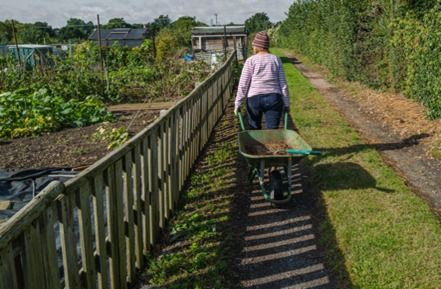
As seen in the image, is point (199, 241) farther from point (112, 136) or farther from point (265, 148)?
point (112, 136)

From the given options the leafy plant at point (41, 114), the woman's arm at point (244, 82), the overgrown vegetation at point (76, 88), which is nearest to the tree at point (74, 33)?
the overgrown vegetation at point (76, 88)

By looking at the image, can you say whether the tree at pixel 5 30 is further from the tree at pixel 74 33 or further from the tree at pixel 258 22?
the tree at pixel 258 22

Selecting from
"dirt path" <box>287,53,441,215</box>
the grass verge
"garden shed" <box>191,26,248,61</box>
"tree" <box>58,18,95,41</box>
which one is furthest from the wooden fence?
"tree" <box>58,18,95,41</box>

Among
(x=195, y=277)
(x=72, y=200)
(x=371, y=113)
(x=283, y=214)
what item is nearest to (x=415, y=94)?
(x=371, y=113)

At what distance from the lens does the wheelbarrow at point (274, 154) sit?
4898 mm

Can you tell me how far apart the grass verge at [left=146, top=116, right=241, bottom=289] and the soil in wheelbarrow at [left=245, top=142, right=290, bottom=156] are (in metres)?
0.55

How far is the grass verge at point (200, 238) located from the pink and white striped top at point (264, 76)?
1.09 meters

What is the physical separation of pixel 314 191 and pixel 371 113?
19.0 feet

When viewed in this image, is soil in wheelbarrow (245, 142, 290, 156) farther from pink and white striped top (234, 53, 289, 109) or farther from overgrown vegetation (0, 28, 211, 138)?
overgrown vegetation (0, 28, 211, 138)

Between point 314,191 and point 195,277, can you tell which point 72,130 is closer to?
point 314,191

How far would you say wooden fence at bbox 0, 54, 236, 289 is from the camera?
6.97ft

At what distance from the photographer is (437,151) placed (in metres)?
7.09


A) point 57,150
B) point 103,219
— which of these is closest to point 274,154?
point 103,219

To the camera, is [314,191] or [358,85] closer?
[314,191]
